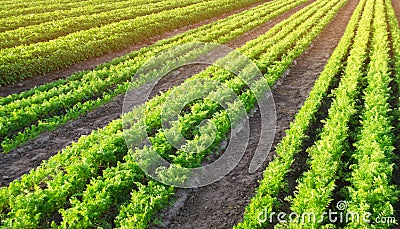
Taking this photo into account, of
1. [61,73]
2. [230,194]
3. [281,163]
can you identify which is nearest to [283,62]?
[281,163]

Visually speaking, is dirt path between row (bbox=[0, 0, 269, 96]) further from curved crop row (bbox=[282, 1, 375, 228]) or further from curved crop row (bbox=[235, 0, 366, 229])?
curved crop row (bbox=[282, 1, 375, 228])

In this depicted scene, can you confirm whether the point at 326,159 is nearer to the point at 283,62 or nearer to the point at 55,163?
the point at 55,163

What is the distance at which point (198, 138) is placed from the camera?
7145 mm

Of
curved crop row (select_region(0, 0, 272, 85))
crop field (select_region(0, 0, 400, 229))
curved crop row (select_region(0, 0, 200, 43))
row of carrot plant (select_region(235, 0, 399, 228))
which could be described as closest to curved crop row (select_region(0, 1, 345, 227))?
crop field (select_region(0, 0, 400, 229))

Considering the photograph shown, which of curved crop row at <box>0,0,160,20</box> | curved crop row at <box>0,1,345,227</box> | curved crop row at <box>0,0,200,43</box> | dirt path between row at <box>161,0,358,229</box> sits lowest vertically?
dirt path between row at <box>161,0,358,229</box>

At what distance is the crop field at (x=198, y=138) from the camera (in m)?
5.31

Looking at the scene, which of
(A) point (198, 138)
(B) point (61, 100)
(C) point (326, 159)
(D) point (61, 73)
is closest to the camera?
(C) point (326, 159)

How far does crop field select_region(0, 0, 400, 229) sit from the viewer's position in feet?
17.4

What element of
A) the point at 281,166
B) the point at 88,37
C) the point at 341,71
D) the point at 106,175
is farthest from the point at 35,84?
the point at 341,71

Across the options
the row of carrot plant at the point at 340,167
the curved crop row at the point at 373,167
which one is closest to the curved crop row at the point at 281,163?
the row of carrot plant at the point at 340,167

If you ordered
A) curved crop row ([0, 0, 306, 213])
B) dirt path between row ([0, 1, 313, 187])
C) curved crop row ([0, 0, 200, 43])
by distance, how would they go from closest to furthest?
curved crop row ([0, 0, 306, 213]) < dirt path between row ([0, 1, 313, 187]) < curved crop row ([0, 0, 200, 43])

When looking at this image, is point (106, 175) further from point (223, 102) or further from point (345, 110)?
point (345, 110)

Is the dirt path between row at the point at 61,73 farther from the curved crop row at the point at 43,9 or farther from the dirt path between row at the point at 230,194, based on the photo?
the curved crop row at the point at 43,9

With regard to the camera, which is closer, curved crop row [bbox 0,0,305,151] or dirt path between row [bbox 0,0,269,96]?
curved crop row [bbox 0,0,305,151]
